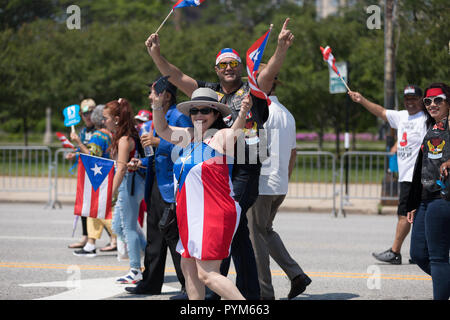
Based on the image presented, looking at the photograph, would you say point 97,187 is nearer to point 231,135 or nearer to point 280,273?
point 280,273

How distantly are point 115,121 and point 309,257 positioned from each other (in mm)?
2956

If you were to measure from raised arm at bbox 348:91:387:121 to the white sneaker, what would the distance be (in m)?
2.69

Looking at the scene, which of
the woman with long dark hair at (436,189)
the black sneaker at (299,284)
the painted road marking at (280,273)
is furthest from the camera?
the painted road marking at (280,273)

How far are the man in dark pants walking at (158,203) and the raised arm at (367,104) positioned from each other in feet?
6.07

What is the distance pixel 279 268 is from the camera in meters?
7.97

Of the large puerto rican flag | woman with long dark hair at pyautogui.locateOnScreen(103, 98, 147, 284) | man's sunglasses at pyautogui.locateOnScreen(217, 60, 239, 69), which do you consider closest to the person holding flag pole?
man's sunglasses at pyautogui.locateOnScreen(217, 60, 239, 69)

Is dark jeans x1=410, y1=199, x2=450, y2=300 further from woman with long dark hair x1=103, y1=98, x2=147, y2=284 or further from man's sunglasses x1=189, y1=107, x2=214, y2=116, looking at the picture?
woman with long dark hair x1=103, y1=98, x2=147, y2=284

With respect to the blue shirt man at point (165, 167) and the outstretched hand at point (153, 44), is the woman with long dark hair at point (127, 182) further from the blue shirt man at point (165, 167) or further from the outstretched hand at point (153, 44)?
the outstretched hand at point (153, 44)

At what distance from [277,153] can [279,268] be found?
208cm

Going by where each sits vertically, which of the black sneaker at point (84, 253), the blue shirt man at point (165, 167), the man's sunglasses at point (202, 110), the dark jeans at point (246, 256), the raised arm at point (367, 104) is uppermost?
the raised arm at point (367, 104)

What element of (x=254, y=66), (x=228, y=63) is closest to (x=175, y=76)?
(x=228, y=63)

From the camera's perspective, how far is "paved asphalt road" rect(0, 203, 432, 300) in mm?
6645

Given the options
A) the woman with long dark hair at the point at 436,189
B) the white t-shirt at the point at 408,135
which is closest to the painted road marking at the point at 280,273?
the white t-shirt at the point at 408,135

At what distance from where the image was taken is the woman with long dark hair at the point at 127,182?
7078 millimetres
